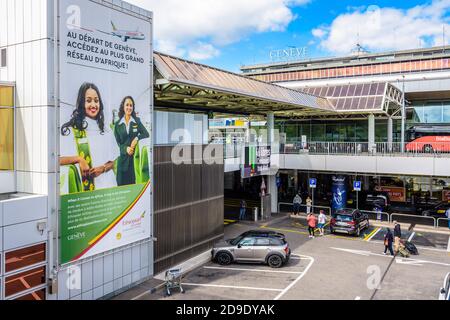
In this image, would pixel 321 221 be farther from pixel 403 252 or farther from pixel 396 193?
pixel 396 193

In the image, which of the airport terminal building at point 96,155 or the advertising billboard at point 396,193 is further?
the advertising billboard at point 396,193

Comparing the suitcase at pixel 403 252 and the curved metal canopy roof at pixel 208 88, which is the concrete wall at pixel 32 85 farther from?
the suitcase at pixel 403 252

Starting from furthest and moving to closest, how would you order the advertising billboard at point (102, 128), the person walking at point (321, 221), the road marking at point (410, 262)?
the person walking at point (321, 221) < the road marking at point (410, 262) < the advertising billboard at point (102, 128)

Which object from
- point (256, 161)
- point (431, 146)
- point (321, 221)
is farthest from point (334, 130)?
point (321, 221)

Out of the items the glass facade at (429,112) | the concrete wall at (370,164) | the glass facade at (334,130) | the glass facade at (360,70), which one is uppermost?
the glass facade at (360,70)

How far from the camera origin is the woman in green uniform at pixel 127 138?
12.9 meters

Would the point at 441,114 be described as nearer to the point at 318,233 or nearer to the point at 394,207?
the point at 394,207

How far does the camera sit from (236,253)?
630 inches

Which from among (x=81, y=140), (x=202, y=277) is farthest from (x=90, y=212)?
(x=202, y=277)

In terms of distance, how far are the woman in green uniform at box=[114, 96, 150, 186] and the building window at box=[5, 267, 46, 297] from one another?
3612 mm

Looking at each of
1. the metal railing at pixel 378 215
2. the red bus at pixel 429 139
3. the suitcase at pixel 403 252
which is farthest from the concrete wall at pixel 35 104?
the red bus at pixel 429 139

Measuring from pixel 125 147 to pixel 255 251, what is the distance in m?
6.76

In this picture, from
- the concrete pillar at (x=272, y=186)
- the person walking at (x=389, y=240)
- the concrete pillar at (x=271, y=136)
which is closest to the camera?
the person walking at (x=389, y=240)

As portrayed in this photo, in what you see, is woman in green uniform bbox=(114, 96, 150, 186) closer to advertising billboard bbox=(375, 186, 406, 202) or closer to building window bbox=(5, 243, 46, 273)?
building window bbox=(5, 243, 46, 273)
